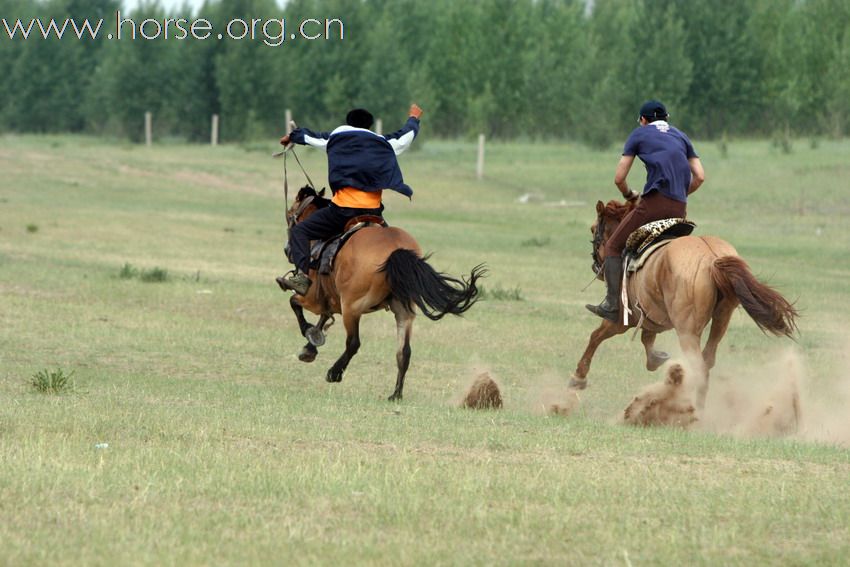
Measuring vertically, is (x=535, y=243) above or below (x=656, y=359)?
below

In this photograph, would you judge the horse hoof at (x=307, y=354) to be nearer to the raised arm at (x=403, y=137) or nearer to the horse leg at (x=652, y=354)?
the raised arm at (x=403, y=137)

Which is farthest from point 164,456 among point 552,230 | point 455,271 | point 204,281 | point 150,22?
point 150,22

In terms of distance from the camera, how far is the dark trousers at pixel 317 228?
12.5m

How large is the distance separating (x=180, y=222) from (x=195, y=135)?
48.8 meters

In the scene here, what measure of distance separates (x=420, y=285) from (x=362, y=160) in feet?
4.58

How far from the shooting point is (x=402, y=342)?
11.7 m

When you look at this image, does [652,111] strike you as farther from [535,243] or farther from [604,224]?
[535,243]

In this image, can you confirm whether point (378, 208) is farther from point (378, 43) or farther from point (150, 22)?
point (150, 22)

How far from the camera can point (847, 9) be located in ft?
261

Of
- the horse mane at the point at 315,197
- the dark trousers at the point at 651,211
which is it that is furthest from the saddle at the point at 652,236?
→ the horse mane at the point at 315,197

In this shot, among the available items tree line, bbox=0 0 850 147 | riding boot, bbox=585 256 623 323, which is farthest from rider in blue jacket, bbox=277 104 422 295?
tree line, bbox=0 0 850 147

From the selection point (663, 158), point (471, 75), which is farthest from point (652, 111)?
point (471, 75)

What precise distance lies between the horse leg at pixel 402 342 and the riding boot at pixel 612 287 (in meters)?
1.56

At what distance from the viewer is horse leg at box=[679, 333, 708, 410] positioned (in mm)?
10844
